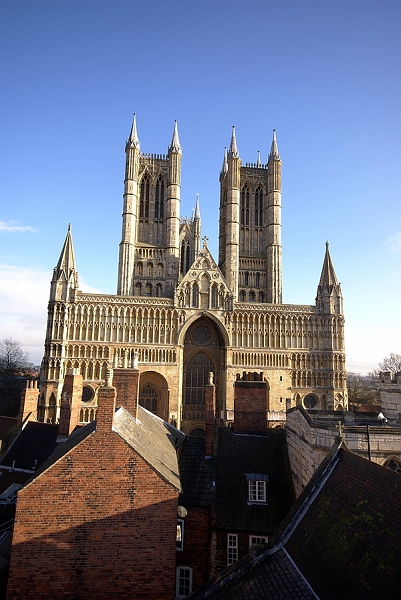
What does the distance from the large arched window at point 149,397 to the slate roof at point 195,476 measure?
26.9m

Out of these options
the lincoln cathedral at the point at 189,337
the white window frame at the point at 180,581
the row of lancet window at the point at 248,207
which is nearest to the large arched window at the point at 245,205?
the row of lancet window at the point at 248,207

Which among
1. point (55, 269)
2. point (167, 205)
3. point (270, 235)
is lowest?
point (55, 269)

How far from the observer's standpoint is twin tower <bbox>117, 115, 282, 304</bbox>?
51.7 meters

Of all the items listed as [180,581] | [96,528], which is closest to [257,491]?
[180,581]

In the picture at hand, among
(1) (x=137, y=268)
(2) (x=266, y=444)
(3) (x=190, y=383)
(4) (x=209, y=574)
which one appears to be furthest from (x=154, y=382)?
(4) (x=209, y=574)

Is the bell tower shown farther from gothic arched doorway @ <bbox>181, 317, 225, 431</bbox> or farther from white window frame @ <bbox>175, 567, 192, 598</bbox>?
white window frame @ <bbox>175, 567, 192, 598</bbox>

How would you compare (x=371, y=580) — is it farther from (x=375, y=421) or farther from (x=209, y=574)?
(x=375, y=421)

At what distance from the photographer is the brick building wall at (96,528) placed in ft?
32.0

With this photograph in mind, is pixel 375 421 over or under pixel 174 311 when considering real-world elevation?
under

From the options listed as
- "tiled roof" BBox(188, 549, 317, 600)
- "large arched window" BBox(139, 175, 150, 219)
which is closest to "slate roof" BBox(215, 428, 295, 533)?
"tiled roof" BBox(188, 549, 317, 600)

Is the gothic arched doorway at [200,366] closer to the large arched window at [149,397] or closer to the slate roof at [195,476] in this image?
the large arched window at [149,397]

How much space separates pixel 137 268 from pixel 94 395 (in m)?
16.9

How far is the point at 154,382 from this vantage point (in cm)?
4375

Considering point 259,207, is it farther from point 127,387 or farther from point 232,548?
point 232,548
